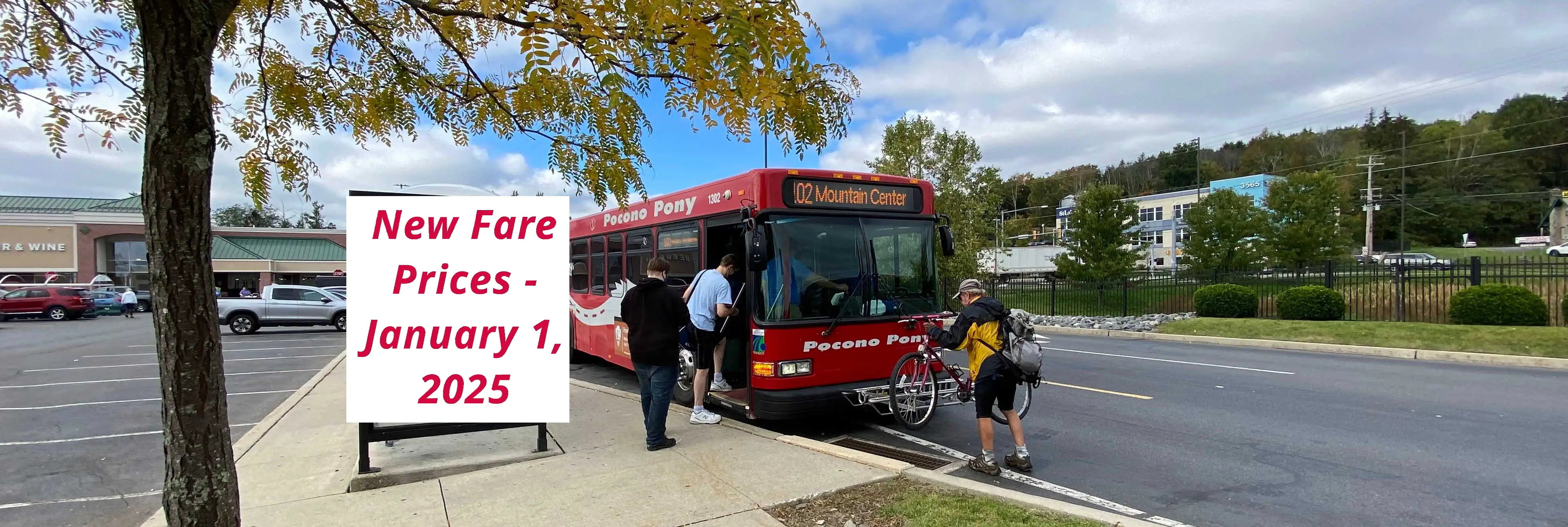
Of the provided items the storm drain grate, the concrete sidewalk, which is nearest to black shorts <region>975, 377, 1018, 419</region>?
the storm drain grate

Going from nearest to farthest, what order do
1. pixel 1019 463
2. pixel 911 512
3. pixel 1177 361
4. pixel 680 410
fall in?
pixel 911 512 → pixel 1019 463 → pixel 680 410 → pixel 1177 361

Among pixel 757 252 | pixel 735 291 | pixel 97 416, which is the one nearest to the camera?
pixel 757 252

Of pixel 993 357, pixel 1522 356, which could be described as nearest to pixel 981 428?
pixel 993 357

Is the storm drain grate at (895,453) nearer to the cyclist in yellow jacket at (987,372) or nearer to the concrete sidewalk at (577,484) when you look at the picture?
the cyclist in yellow jacket at (987,372)

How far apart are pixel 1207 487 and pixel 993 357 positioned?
70.1 inches

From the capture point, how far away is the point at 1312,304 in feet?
58.0

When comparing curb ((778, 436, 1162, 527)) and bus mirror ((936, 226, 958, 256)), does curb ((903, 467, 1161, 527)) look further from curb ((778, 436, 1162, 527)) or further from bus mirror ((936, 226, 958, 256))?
bus mirror ((936, 226, 958, 256))

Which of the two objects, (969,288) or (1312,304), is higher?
(969,288)

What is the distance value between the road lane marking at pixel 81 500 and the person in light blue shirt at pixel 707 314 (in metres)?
4.20

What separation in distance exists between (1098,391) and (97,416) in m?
12.3

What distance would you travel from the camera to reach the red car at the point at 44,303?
99.5 ft

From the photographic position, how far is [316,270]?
5559 centimetres

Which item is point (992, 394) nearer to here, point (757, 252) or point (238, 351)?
point (757, 252)

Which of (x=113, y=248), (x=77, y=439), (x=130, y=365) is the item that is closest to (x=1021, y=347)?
(x=77, y=439)
